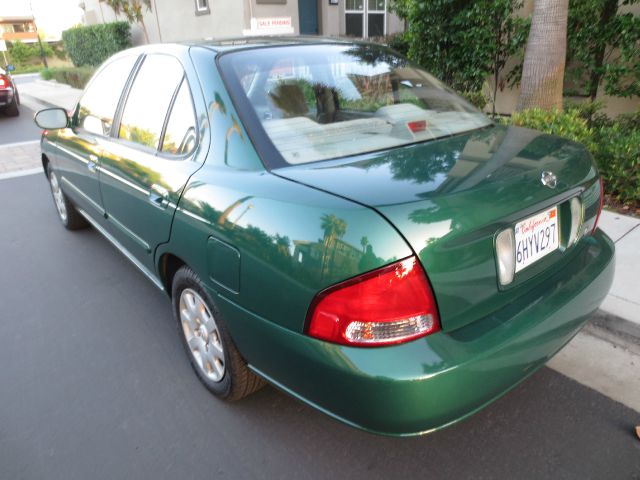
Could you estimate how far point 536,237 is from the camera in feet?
6.05

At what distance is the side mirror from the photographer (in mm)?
3689

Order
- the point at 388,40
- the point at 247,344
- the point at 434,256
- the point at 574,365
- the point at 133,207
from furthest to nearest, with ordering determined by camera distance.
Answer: the point at 388,40
the point at 133,207
the point at 574,365
the point at 247,344
the point at 434,256

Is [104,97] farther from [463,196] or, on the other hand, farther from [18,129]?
[18,129]

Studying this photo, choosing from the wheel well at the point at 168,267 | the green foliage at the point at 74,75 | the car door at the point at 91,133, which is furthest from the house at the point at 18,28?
the wheel well at the point at 168,267

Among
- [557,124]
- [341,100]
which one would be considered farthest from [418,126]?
[557,124]

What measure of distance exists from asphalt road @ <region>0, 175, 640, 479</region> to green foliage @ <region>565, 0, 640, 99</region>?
5086mm

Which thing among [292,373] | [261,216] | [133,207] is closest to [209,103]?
[261,216]

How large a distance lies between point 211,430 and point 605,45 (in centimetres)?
663

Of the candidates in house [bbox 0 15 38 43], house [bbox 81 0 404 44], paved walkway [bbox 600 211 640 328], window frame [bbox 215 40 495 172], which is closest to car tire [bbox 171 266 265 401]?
window frame [bbox 215 40 495 172]

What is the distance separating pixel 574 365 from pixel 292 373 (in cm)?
166

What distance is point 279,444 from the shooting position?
85.4 inches

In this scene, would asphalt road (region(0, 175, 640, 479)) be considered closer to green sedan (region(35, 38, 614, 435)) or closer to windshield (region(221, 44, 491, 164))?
green sedan (region(35, 38, 614, 435))

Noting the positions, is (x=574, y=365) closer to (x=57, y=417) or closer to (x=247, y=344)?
(x=247, y=344)

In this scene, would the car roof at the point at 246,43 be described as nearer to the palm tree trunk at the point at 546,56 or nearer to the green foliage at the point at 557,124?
the green foliage at the point at 557,124
